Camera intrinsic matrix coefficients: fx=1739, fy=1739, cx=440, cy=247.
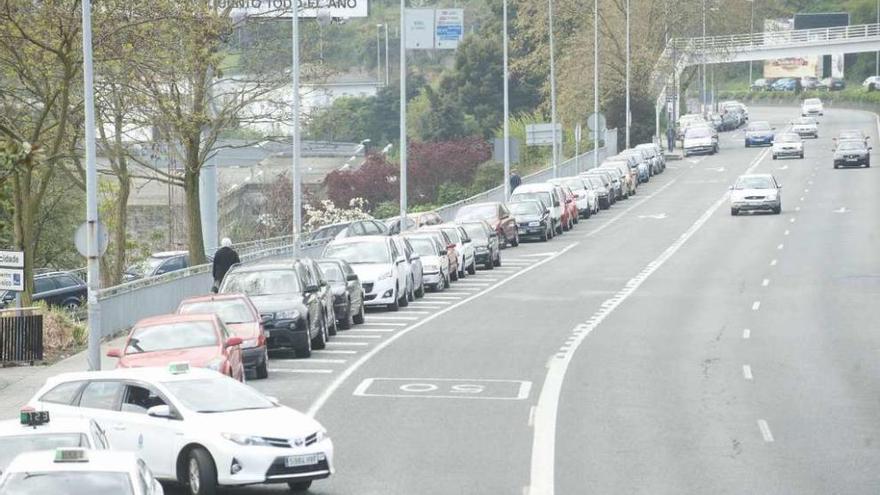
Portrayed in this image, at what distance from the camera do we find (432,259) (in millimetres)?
43656

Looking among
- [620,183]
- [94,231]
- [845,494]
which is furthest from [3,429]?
[620,183]

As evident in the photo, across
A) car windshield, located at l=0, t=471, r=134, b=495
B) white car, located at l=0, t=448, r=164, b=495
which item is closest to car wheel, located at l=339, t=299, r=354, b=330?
white car, located at l=0, t=448, r=164, b=495

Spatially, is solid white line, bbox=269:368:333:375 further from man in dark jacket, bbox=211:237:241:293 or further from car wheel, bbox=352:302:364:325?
car wheel, bbox=352:302:364:325

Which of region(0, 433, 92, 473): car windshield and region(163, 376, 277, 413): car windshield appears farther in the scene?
region(163, 376, 277, 413): car windshield

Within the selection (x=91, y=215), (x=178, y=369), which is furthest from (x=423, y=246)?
(x=178, y=369)

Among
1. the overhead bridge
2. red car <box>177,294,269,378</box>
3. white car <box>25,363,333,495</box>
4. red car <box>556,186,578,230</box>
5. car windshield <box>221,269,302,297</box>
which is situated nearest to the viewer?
white car <box>25,363,333,495</box>

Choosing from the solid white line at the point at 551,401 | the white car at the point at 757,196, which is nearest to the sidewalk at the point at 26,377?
the solid white line at the point at 551,401

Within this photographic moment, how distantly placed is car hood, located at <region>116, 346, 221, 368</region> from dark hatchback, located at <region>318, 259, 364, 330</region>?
405 inches

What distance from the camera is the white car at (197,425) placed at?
17219 millimetres

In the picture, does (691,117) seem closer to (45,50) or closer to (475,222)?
(475,222)

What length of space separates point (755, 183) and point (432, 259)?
939 inches

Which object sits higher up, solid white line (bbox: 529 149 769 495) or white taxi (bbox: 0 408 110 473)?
white taxi (bbox: 0 408 110 473)

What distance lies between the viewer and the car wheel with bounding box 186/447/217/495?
17250mm

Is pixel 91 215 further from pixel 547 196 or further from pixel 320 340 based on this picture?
pixel 547 196
